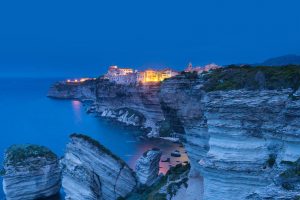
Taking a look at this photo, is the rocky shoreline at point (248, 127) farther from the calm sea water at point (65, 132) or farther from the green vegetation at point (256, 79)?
the calm sea water at point (65, 132)

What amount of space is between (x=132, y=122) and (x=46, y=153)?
5194 centimetres

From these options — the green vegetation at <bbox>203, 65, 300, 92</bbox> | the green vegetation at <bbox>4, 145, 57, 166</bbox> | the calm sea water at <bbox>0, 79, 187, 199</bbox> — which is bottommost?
the calm sea water at <bbox>0, 79, 187, 199</bbox>

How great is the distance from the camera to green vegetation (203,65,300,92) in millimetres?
18125

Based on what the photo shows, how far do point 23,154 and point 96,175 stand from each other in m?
8.20

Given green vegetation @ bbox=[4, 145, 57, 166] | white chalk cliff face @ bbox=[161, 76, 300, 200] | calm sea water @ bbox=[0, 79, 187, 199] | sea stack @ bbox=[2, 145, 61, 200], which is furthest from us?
calm sea water @ bbox=[0, 79, 187, 199]

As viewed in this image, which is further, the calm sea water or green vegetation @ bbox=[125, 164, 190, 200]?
the calm sea water

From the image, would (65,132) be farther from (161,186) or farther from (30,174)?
(161,186)

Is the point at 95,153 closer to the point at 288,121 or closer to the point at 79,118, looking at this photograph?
the point at 288,121

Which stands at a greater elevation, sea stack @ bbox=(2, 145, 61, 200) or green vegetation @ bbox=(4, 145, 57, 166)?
green vegetation @ bbox=(4, 145, 57, 166)

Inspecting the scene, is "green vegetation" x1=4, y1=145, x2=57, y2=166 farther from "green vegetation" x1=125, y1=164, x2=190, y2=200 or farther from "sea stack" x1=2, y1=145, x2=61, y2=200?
"green vegetation" x1=125, y1=164, x2=190, y2=200

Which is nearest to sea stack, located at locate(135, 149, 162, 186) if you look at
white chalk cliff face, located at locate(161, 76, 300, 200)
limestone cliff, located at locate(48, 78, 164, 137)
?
white chalk cliff face, located at locate(161, 76, 300, 200)

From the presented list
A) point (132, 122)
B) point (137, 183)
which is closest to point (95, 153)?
point (137, 183)

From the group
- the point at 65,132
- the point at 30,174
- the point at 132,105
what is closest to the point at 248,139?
the point at 30,174

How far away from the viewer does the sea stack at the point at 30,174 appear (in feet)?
104
